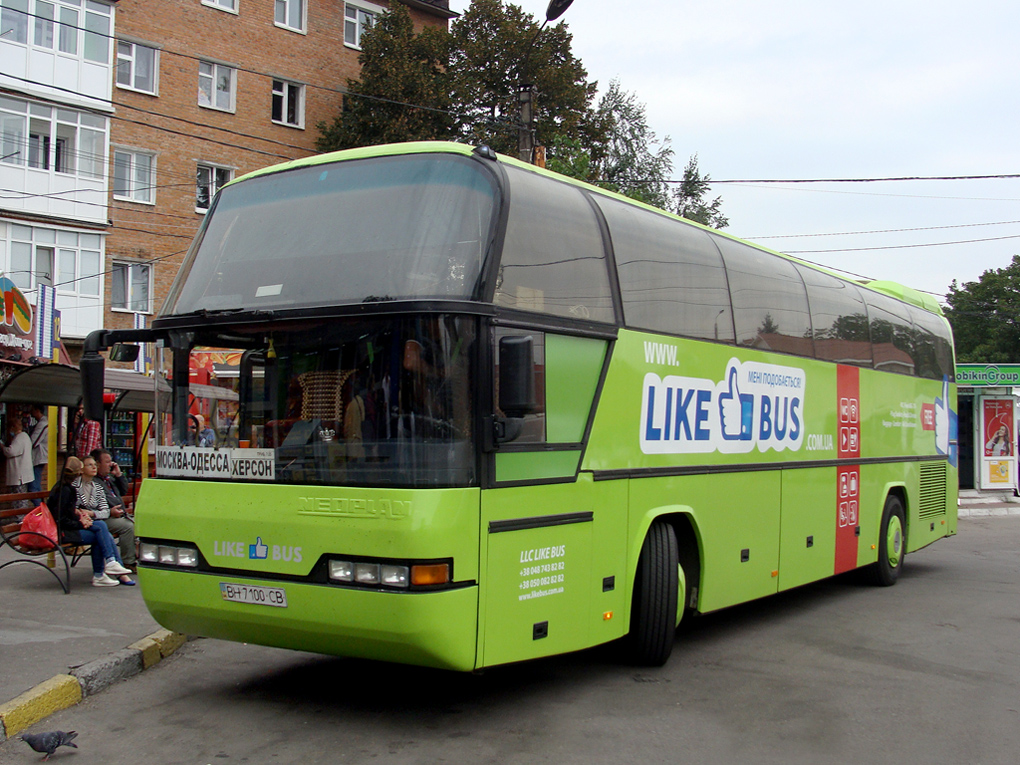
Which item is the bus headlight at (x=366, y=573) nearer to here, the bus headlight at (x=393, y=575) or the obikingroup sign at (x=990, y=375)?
the bus headlight at (x=393, y=575)

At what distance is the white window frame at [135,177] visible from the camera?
103 ft

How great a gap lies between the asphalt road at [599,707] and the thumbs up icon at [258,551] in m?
0.98

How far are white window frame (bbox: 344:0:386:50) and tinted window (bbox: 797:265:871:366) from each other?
29.7m

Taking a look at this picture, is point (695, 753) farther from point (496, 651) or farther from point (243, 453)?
point (243, 453)

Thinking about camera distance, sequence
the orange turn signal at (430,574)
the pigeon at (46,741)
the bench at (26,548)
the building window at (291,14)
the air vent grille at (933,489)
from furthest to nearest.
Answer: the building window at (291,14), the air vent grille at (933,489), the bench at (26,548), the orange turn signal at (430,574), the pigeon at (46,741)

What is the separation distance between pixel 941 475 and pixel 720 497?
741cm

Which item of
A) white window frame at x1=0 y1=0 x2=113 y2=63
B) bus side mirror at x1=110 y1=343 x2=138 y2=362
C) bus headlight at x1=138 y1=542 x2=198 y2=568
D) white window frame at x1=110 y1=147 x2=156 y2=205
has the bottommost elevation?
bus headlight at x1=138 y1=542 x2=198 y2=568

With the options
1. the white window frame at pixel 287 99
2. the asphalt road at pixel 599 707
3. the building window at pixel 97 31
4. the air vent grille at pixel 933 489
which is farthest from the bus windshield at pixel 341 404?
the white window frame at pixel 287 99

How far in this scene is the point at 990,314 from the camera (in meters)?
72.3

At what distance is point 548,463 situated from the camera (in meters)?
6.30

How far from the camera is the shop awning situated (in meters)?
11.5

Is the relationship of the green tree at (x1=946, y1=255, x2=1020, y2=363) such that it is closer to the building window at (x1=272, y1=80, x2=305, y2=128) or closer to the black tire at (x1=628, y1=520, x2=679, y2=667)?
the building window at (x1=272, y1=80, x2=305, y2=128)

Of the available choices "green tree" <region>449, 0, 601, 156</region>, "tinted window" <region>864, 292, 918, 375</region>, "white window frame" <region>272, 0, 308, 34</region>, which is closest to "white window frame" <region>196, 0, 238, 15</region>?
"white window frame" <region>272, 0, 308, 34</region>

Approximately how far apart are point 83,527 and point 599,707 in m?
6.22
